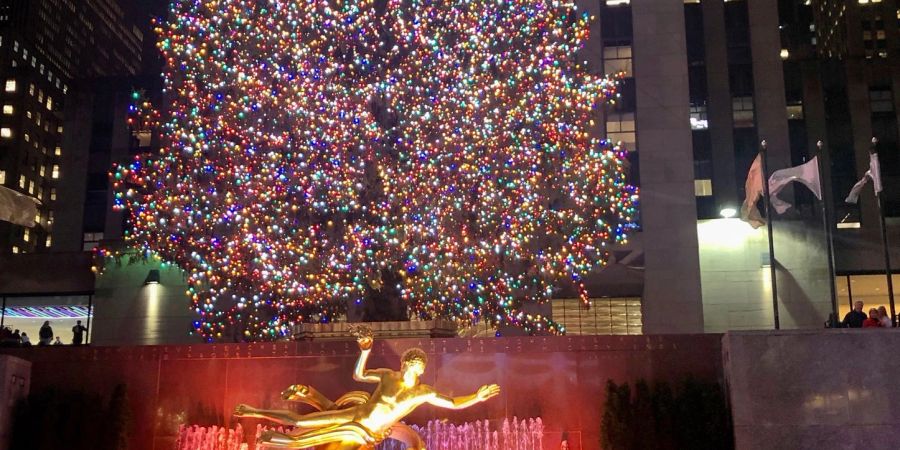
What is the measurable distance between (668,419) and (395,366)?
14.4 feet

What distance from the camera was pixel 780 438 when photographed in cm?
1294

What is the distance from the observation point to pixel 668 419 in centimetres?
1387

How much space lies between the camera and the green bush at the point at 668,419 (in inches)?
536

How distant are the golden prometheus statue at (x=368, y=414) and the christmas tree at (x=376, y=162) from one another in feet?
30.8

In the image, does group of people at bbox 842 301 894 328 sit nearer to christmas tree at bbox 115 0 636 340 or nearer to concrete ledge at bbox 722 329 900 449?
concrete ledge at bbox 722 329 900 449

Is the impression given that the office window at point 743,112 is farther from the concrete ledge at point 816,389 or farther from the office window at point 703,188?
the concrete ledge at point 816,389

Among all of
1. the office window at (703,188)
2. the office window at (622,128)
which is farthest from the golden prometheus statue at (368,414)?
the office window at (703,188)

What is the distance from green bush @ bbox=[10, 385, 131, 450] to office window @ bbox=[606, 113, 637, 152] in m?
22.3

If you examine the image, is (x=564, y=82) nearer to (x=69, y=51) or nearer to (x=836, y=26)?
(x=836, y=26)

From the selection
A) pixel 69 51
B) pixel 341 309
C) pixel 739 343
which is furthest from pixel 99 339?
pixel 69 51

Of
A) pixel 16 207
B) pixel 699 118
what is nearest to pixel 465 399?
pixel 16 207

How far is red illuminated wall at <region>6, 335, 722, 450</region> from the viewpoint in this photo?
14789mm

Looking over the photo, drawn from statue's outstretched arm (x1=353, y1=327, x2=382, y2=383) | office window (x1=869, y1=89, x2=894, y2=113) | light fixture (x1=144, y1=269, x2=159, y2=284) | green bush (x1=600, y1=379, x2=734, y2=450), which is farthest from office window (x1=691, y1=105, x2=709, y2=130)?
statue's outstretched arm (x1=353, y1=327, x2=382, y2=383)

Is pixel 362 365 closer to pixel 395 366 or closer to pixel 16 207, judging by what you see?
pixel 395 366
